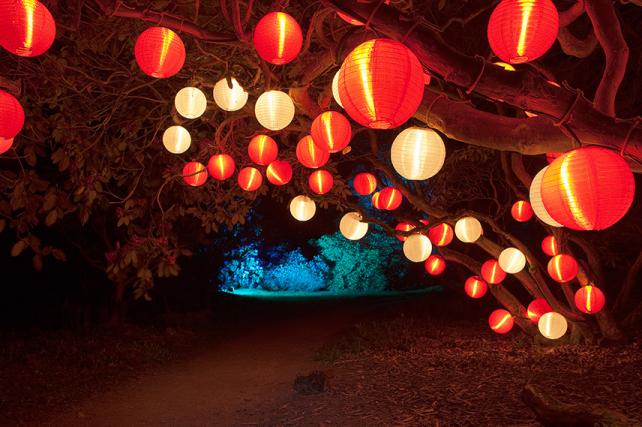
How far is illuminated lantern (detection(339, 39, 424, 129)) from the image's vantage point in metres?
2.80

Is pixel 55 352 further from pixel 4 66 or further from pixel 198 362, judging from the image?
pixel 4 66

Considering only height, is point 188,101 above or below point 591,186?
above

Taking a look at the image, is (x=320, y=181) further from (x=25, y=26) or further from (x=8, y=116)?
(x=25, y=26)

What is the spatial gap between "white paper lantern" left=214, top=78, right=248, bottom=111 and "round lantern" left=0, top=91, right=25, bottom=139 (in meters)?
1.75

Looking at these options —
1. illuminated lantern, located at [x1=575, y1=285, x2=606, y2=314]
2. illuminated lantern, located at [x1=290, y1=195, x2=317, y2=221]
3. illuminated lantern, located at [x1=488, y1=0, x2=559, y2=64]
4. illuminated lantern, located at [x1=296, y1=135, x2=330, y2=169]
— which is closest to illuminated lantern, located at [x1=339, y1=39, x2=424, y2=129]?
illuminated lantern, located at [x1=488, y1=0, x2=559, y2=64]

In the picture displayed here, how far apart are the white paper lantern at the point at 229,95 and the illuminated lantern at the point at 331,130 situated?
850 mm

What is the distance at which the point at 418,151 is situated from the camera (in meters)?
4.13

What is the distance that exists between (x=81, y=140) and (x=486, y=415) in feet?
18.1

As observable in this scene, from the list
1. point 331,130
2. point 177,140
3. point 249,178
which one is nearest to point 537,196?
point 331,130

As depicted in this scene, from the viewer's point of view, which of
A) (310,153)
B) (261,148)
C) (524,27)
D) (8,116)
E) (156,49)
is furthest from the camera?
(261,148)

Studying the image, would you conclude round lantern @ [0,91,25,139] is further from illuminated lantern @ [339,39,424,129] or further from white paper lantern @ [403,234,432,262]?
white paper lantern @ [403,234,432,262]

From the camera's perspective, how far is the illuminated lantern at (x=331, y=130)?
14.3 ft

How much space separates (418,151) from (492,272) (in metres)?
4.63

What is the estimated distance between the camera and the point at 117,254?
17.0 ft
